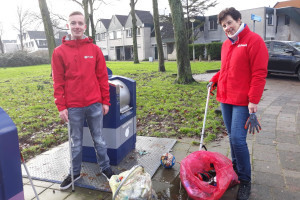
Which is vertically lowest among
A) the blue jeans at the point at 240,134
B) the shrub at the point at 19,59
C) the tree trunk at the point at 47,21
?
the blue jeans at the point at 240,134

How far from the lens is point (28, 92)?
10211mm

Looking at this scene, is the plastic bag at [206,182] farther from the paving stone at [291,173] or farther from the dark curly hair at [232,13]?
the dark curly hair at [232,13]

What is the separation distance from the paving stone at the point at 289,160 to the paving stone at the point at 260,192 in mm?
741

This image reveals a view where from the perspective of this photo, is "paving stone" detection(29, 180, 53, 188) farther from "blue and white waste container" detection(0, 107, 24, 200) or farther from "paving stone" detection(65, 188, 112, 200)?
"blue and white waste container" detection(0, 107, 24, 200)

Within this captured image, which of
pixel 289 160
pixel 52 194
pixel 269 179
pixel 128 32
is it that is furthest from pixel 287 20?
pixel 52 194

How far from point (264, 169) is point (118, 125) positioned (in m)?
2.17

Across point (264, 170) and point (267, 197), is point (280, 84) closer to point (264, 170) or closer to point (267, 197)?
point (264, 170)

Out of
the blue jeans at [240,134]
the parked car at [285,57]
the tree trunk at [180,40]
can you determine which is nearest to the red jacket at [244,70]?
the blue jeans at [240,134]

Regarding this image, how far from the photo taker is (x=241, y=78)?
2.74 meters

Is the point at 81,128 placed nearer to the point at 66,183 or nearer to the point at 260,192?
the point at 66,183

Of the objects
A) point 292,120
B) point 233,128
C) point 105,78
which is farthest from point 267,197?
point 292,120

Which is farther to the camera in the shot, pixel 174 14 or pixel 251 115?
pixel 174 14

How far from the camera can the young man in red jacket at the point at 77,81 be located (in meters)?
2.92

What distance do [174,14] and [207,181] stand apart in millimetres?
8149
